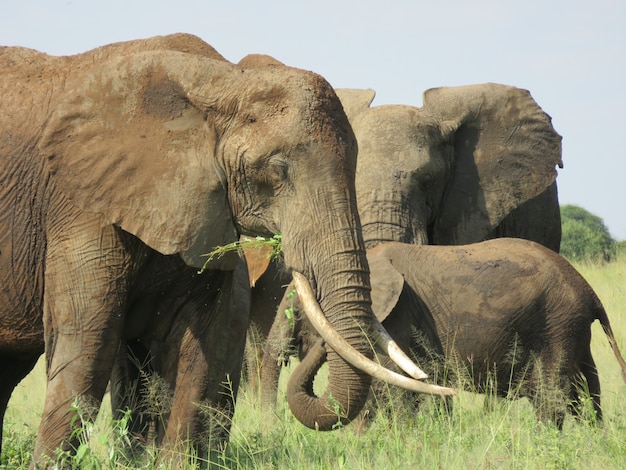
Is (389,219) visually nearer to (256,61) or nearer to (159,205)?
(256,61)

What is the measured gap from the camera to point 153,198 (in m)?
5.19

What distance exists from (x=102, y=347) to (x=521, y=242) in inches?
133

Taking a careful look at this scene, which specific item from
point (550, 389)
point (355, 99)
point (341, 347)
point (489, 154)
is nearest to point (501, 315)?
point (550, 389)

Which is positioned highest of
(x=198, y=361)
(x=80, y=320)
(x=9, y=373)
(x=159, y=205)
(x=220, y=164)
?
(x=220, y=164)

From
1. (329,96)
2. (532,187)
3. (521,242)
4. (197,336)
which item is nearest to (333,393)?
(197,336)

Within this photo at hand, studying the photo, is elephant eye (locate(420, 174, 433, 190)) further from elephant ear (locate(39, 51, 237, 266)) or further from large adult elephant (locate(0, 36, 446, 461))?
elephant ear (locate(39, 51, 237, 266))

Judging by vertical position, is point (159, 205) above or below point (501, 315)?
above

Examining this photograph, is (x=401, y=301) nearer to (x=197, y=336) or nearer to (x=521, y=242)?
(x=521, y=242)

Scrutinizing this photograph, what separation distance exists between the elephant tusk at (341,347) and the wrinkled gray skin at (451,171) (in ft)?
13.3

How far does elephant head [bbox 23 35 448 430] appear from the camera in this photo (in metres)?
4.95

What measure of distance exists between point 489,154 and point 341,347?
232 inches

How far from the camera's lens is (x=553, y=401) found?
702cm

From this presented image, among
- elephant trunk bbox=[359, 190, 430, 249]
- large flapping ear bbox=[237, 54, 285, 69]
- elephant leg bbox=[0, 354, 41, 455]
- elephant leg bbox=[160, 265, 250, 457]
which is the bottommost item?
elephant leg bbox=[0, 354, 41, 455]

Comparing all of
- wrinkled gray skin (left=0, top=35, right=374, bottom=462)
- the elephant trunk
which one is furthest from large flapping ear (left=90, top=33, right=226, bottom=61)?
the elephant trunk
